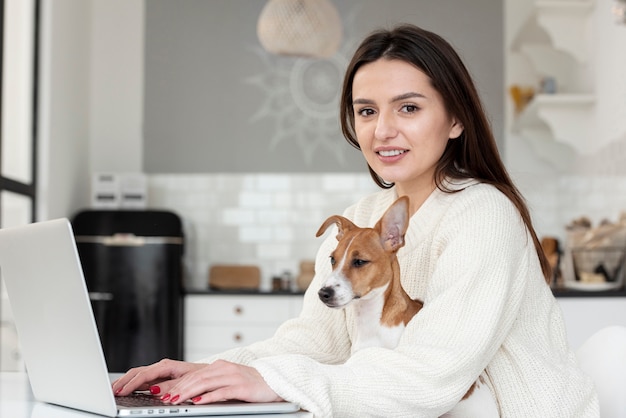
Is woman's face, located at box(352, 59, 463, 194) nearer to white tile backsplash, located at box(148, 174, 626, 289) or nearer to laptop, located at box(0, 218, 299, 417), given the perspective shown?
laptop, located at box(0, 218, 299, 417)

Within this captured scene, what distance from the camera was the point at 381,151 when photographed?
1593mm

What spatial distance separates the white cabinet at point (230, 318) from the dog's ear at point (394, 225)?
3671 millimetres

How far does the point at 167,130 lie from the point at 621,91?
2.76m

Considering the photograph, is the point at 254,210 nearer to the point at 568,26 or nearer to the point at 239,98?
the point at 239,98

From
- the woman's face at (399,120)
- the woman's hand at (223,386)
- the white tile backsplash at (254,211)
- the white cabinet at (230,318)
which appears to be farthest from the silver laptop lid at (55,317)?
the white tile backsplash at (254,211)

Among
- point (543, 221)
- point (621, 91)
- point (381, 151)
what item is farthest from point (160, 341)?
point (381, 151)

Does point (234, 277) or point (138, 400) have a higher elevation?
point (138, 400)

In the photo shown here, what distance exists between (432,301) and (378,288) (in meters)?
0.10

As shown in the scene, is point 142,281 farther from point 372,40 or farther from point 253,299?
point 372,40

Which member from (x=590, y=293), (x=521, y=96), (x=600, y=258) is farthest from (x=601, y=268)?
(x=521, y=96)

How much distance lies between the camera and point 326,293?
140cm

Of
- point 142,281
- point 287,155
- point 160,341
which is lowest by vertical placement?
point 160,341

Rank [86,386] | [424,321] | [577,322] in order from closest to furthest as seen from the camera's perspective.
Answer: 1. [86,386]
2. [424,321]
3. [577,322]

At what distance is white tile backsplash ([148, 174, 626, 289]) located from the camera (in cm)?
579
